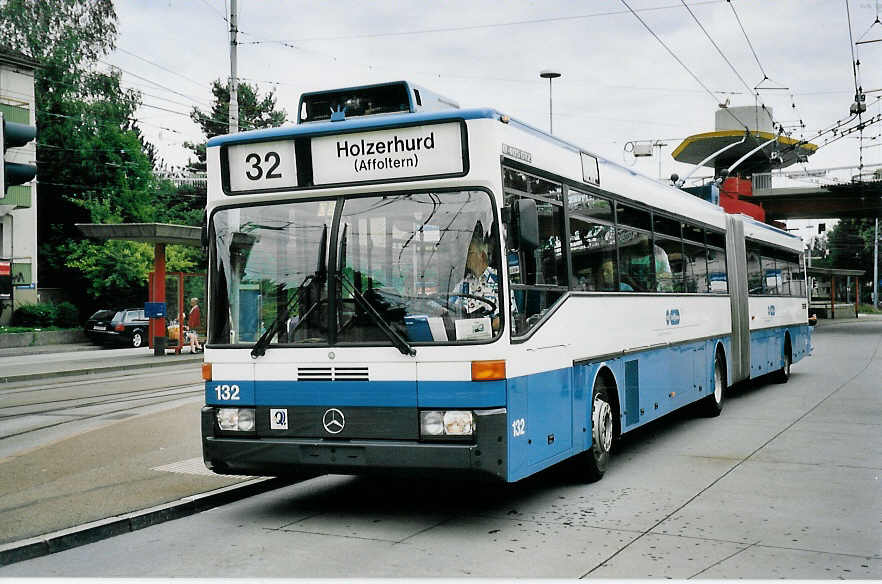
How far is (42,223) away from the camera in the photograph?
167ft

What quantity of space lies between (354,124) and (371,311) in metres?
1.41

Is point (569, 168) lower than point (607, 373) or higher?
higher

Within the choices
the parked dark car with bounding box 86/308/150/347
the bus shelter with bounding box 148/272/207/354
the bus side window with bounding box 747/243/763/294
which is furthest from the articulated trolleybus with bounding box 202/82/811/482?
the parked dark car with bounding box 86/308/150/347

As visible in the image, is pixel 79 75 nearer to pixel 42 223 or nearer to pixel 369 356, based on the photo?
pixel 42 223

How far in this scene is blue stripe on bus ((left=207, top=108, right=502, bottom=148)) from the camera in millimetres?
7051

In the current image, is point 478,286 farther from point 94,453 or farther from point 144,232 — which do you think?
point 144,232

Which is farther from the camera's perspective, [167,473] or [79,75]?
[79,75]

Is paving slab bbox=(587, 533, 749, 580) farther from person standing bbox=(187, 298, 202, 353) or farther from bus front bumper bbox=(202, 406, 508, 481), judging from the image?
person standing bbox=(187, 298, 202, 353)

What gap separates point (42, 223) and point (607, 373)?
4736 cm

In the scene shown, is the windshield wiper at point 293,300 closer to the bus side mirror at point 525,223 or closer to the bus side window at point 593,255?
the bus side mirror at point 525,223

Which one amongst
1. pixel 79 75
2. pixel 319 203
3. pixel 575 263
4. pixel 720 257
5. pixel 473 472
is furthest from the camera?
pixel 79 75

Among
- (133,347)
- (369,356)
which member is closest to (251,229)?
(369,356)

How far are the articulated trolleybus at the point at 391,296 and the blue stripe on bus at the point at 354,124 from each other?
11 millimetres

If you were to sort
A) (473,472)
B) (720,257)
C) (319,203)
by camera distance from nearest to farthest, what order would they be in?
(473,472), (319,203), (720,257)
